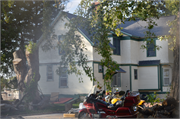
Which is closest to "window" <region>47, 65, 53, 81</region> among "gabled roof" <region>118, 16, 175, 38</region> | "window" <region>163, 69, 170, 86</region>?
"gabled roof" <region>118, 16, 175, 38</region>

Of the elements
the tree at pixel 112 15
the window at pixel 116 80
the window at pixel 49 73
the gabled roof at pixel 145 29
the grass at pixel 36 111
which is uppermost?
the gabled roof at pixel 145 29

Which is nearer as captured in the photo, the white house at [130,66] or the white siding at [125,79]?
the white house at [130,66]

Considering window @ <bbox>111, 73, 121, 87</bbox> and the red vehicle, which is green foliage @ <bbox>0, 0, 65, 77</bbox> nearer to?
window @ <bbox>111, 73, 121, 87</bbox>

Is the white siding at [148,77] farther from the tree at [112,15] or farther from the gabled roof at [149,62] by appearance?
the tree at [112,15]

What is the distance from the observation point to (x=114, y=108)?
10.0 metres

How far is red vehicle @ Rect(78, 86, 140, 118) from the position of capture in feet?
32.2

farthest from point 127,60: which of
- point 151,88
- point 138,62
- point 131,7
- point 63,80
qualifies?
point 131,7

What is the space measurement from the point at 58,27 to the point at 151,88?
10.8 meters

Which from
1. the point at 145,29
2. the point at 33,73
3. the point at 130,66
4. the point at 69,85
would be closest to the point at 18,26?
the point at 33,73

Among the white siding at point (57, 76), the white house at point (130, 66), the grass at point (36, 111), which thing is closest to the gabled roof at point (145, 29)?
the white house at point (130, 66)

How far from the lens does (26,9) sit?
64.3 ft

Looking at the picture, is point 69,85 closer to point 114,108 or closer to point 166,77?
point 166,77

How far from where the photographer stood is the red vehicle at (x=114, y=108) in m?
9.81

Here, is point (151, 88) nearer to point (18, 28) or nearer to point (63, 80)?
point (63, 80)
